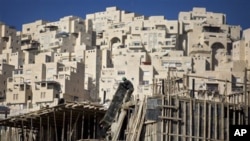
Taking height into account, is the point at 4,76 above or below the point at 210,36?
below

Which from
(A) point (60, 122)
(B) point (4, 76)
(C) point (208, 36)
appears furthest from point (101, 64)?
(A) point (60, 122)

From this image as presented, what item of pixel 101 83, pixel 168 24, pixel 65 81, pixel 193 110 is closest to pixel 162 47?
pixel 168 24

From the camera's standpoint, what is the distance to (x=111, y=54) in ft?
205

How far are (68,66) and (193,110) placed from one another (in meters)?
35.9

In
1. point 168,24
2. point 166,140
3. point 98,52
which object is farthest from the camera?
point 168,24

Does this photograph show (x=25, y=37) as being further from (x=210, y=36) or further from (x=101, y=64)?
(x=210, y=36)

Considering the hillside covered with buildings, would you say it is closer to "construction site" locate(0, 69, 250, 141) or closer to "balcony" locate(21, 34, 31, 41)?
"balcony" locate(21, 34, 31, 41)

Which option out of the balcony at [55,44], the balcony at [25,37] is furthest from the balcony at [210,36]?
the balcony at [25,37]

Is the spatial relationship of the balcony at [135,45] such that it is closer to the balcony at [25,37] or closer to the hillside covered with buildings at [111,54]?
the hillside covered with buildings at [111,54]

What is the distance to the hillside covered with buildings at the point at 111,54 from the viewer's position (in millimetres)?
53344

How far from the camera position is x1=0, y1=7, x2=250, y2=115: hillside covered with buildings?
5334 cm

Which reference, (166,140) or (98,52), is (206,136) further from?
(98,52)

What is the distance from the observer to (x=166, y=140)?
20.1 m

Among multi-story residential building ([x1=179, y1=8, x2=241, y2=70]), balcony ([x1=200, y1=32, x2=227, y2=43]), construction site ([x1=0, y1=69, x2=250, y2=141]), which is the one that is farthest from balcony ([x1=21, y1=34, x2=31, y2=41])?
construction site ([x1=0, y1=69, x2=250, y2=141])
